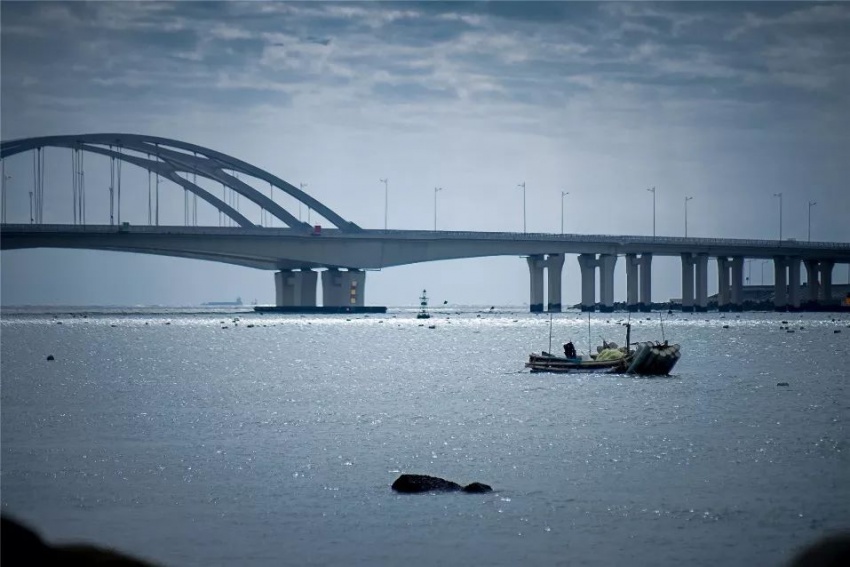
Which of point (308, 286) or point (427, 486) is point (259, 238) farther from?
point (427, 486)

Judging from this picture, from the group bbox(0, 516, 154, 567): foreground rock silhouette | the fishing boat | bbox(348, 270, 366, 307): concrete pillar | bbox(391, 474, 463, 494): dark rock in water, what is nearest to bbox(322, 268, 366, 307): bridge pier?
bbox(348, 270, 366, 307): concrete pillar

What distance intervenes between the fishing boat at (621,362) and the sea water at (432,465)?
1400 millimetres

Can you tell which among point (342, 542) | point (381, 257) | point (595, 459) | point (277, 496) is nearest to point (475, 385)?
point (595, 459)

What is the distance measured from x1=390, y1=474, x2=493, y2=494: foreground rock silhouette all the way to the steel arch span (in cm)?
13582

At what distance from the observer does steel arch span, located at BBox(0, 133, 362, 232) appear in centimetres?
16075

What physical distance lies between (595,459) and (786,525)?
33.1 feet

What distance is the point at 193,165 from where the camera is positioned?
557ft

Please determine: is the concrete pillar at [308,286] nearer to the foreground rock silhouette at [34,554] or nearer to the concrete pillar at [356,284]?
the concrete pillar at [356,284]

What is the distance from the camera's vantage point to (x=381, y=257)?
17950 centimetres

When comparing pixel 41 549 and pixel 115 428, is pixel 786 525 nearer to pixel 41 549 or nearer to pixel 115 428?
pixel 41 549

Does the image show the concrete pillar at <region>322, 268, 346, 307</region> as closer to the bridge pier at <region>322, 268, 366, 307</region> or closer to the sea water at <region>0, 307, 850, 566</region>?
the bridge pier at <region>322, 268, 366, 307</region>

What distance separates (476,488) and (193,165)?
143182 mm

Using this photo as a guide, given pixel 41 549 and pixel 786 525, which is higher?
pixel 41 549

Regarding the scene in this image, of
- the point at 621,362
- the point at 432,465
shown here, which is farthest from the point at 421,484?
the point at 621,362
